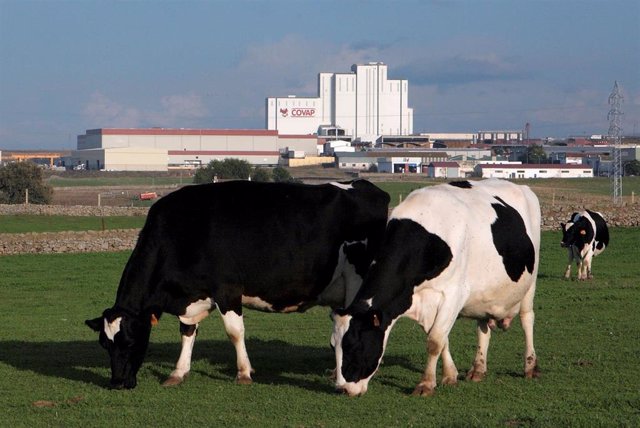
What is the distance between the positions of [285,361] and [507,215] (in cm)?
337

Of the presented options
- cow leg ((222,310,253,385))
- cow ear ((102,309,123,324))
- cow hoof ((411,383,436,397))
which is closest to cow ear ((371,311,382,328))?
cow hoof ((411,383,436,397))

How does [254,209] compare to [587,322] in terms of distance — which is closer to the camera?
[254,209]

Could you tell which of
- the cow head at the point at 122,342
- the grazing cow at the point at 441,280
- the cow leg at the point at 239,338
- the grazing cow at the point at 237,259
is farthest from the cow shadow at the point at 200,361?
the grazing cow at the point at 441,280

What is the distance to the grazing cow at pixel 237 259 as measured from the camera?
39.1 ft

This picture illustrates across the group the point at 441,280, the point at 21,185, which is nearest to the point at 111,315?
the point at 441,280

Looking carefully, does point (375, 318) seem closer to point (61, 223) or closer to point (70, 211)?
point (61, 223)

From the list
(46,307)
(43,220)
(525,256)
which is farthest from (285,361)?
(43,220)

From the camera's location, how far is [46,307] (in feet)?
70.3

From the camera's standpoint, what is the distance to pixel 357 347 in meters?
10.5

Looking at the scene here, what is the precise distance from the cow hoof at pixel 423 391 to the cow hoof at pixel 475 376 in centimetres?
96

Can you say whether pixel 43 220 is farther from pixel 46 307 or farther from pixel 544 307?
pixel 544 307

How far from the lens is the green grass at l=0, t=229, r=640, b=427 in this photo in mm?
10047

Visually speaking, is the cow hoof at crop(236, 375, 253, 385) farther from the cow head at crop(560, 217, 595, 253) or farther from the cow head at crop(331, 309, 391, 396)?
the cow head at crop(560, 217, 595, 253)

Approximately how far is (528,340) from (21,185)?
67.5 metres
